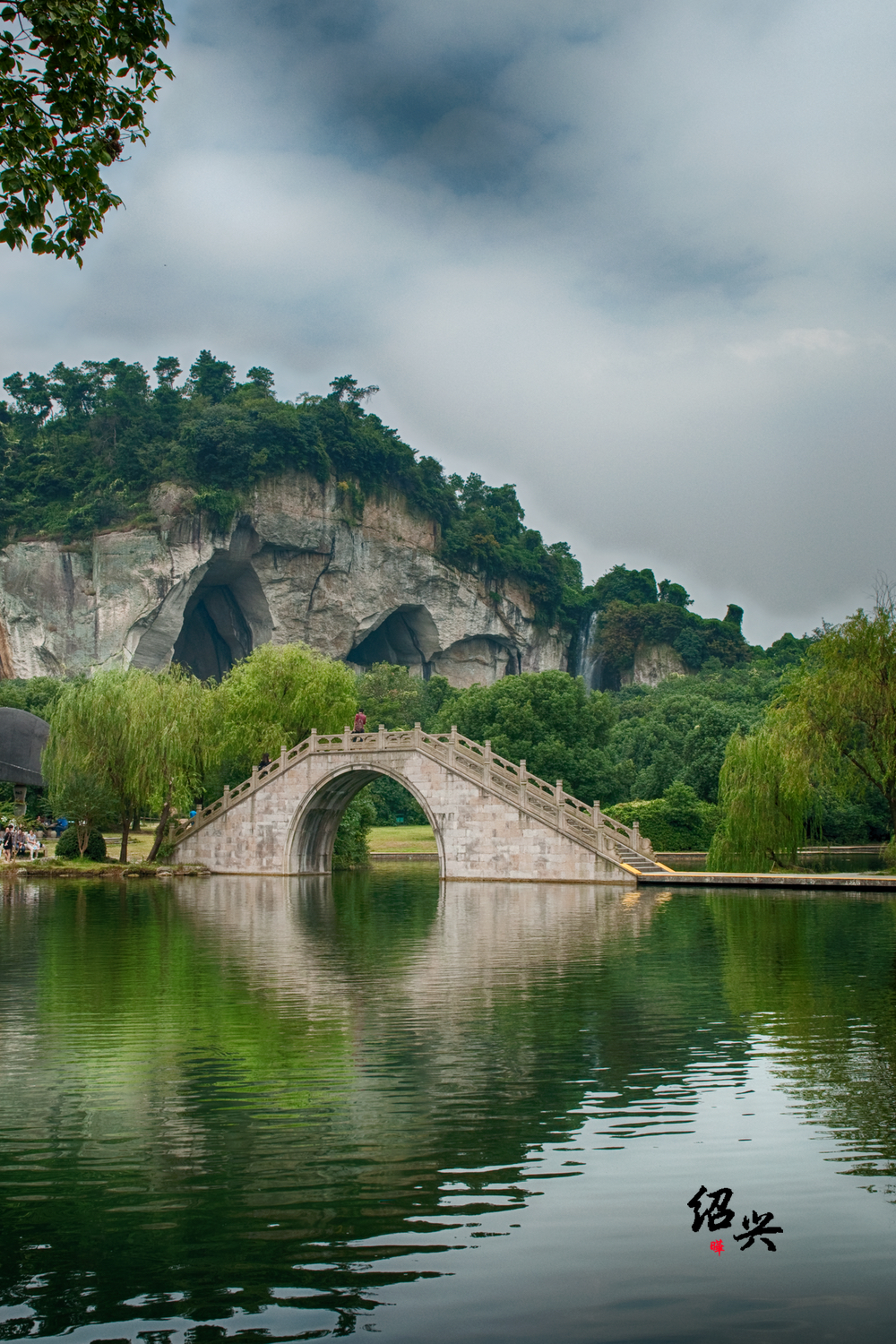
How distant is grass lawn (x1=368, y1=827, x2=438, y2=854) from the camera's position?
52.1m

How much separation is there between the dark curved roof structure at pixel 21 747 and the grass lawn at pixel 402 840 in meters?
14.7

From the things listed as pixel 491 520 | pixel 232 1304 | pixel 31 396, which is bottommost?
pixel 232 1304

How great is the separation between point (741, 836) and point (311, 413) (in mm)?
64466

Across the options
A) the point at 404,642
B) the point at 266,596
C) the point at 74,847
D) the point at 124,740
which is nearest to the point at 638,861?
the point at 124,740

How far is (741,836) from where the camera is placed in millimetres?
29125

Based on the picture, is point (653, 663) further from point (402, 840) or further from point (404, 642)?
point (402, 840)

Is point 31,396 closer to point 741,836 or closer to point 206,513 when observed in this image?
point 206,513

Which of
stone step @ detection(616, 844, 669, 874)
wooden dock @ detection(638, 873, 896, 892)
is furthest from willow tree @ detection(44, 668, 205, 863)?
wooden dock @ detection(638, 873, 896, 892)

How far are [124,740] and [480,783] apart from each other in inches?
413

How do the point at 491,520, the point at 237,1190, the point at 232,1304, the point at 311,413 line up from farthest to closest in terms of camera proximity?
1. the point at 491,520
2. the point at 311,413
3. the point at 237,1190
4. the point at 232,1304

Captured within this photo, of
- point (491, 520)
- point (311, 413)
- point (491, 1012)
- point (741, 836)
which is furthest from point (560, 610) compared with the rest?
point (491, 1012)

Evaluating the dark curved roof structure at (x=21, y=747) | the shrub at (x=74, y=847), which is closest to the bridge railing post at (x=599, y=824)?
the shrub at (x=74, y=847)

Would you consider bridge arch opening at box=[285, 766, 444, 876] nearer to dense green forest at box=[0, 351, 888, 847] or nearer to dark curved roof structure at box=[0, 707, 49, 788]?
dense green forest at box=[0, 351, 888, 847]

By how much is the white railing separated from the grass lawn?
13694 millimetres
